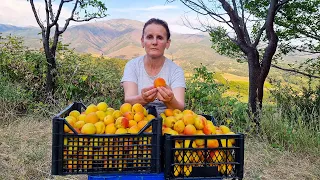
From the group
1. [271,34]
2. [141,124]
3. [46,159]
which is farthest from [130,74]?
[271,34]

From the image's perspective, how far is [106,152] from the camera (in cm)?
161

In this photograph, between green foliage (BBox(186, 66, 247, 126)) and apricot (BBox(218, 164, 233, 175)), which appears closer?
apricot (BBox(218, 164, 233, 175))

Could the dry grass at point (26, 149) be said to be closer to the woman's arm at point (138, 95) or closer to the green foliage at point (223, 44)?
the woman's arm at point (138, 95)

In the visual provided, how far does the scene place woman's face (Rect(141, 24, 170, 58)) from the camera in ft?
7.70

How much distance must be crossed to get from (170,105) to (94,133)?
0.65 m

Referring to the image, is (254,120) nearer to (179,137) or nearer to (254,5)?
(254,5)

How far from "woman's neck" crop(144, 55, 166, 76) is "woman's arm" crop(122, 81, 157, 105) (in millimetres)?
149

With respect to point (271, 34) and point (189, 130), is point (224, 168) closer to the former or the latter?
point (189, 130)

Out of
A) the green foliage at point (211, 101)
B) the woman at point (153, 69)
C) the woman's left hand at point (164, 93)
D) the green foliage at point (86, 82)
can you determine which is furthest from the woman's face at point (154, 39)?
the green foliage at point (86, 82)

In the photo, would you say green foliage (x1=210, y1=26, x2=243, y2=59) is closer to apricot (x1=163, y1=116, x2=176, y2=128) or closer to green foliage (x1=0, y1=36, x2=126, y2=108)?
green foliage (x1=0, y1=36, x2=126, y2=108)

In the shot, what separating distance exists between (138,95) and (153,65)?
17.2 inches

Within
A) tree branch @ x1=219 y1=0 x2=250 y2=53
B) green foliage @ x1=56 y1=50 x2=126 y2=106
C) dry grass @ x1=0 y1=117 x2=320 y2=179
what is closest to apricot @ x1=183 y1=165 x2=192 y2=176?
dry grass @ x1=0 y1=117 x2=320 y2=179

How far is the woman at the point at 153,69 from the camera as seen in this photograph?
236 cm

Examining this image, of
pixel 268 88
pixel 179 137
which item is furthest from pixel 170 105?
pixel 268 88
